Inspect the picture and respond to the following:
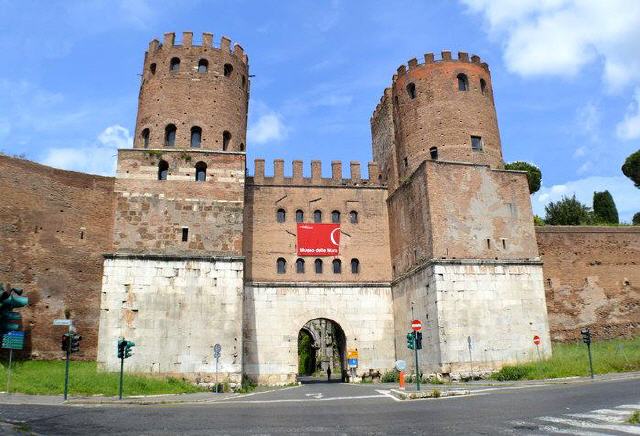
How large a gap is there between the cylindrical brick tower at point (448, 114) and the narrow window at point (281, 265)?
7.57m

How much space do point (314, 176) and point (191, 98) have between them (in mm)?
7527

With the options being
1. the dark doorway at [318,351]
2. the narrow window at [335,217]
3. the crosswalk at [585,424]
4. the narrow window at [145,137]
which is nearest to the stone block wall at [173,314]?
the narrow window at [145,137]

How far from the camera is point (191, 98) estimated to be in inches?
1035

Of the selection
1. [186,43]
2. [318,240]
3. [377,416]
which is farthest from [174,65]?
[377,416]

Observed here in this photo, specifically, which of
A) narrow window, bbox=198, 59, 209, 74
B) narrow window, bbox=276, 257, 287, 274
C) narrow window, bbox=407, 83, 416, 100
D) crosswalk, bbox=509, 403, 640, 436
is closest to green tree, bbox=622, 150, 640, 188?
narrow window, bbox=407, 83, 416, 100

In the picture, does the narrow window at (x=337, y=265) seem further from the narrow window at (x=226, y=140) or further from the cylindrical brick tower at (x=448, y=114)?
the narrow window at (x=226, y=140)

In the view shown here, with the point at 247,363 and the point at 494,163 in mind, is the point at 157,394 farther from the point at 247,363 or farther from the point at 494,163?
the point at 494,163

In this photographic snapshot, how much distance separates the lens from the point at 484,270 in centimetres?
2378

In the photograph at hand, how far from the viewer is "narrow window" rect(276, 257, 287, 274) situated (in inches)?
Result: 1097

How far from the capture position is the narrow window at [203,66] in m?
26.9

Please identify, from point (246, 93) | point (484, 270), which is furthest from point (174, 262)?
point (484, 270)

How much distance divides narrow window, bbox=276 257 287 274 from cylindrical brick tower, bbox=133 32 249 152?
592cm

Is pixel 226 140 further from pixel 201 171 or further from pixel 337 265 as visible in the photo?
pixel 337 265

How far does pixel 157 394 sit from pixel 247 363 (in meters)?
6.90
